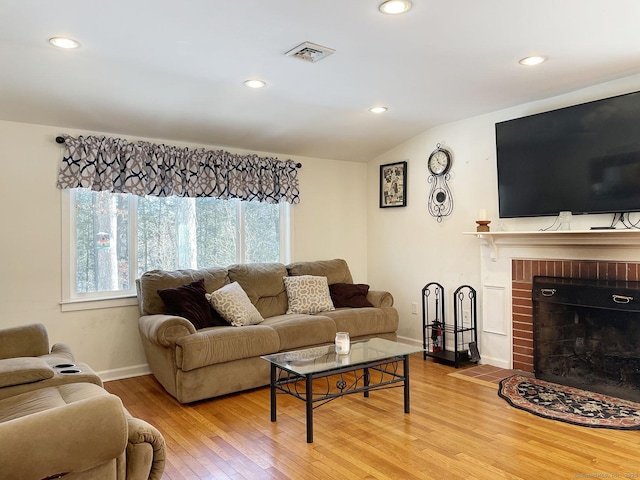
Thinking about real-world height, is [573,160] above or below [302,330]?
above

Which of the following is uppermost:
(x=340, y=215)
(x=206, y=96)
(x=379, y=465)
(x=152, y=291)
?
(x=206, y=96)

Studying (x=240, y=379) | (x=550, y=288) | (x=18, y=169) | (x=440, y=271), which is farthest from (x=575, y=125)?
(x=18, y=169)

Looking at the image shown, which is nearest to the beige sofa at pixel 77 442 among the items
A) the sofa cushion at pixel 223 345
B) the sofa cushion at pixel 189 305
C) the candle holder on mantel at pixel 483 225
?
the sofa cushion at pixel 223 345

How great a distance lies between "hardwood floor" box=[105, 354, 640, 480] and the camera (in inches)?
97.0

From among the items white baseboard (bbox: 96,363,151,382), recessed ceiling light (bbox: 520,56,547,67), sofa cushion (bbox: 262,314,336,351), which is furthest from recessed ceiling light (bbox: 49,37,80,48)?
recessed ceiling light (bbox: 520,56,547,67)

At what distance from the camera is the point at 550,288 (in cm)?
379

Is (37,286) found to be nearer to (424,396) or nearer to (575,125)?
(424,396)

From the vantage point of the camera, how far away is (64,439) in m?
1.49

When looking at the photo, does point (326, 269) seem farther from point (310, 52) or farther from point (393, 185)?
point (310, 52)

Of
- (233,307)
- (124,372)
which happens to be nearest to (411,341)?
(233,307)

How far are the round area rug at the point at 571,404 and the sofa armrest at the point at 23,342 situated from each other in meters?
3.15

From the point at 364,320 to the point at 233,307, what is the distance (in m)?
1.26

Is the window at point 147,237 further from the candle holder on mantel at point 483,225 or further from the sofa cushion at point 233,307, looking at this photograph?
the candle holder on mantel at point 483,225

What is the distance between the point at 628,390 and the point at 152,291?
369 cm
